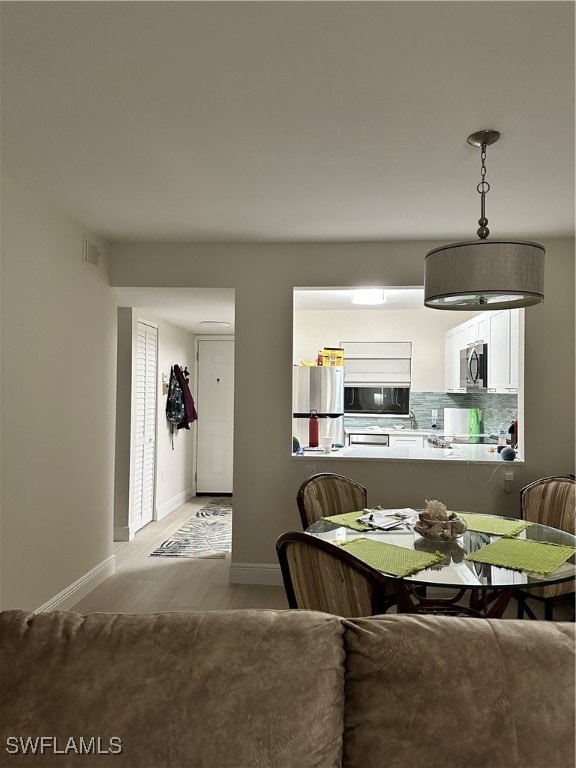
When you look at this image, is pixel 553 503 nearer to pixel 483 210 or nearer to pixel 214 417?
pixel 483 210

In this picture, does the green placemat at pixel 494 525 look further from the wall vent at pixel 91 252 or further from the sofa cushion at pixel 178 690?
the wall vent at pixel 91 252

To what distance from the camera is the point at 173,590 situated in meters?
3.91

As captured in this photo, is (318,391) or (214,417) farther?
(214,417)

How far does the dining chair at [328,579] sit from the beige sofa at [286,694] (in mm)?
720

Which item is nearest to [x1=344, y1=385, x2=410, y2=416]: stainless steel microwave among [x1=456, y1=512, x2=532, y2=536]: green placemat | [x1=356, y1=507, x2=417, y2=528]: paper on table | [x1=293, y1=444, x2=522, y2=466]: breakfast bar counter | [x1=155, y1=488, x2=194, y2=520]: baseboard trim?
[x1=155, y1=488, x2=194, y2=520]: baseboard trim

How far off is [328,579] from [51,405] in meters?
2.12

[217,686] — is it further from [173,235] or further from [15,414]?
[173,235]

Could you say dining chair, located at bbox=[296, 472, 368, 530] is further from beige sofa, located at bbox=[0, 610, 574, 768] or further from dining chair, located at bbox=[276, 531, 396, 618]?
beige sofa, located at bbox=[0, 610, 574, 768]

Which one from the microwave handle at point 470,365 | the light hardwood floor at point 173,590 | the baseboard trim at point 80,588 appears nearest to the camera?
the baseboard trim at point 80,588

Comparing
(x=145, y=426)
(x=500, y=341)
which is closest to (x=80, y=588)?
(x=145, y=426)

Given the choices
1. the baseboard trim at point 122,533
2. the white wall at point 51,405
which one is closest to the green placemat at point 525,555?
the white wall at point 51,405

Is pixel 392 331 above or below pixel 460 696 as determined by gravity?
above

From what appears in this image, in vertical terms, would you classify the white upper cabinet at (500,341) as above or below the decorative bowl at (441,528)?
above

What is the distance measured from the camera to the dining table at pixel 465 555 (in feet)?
6.70
